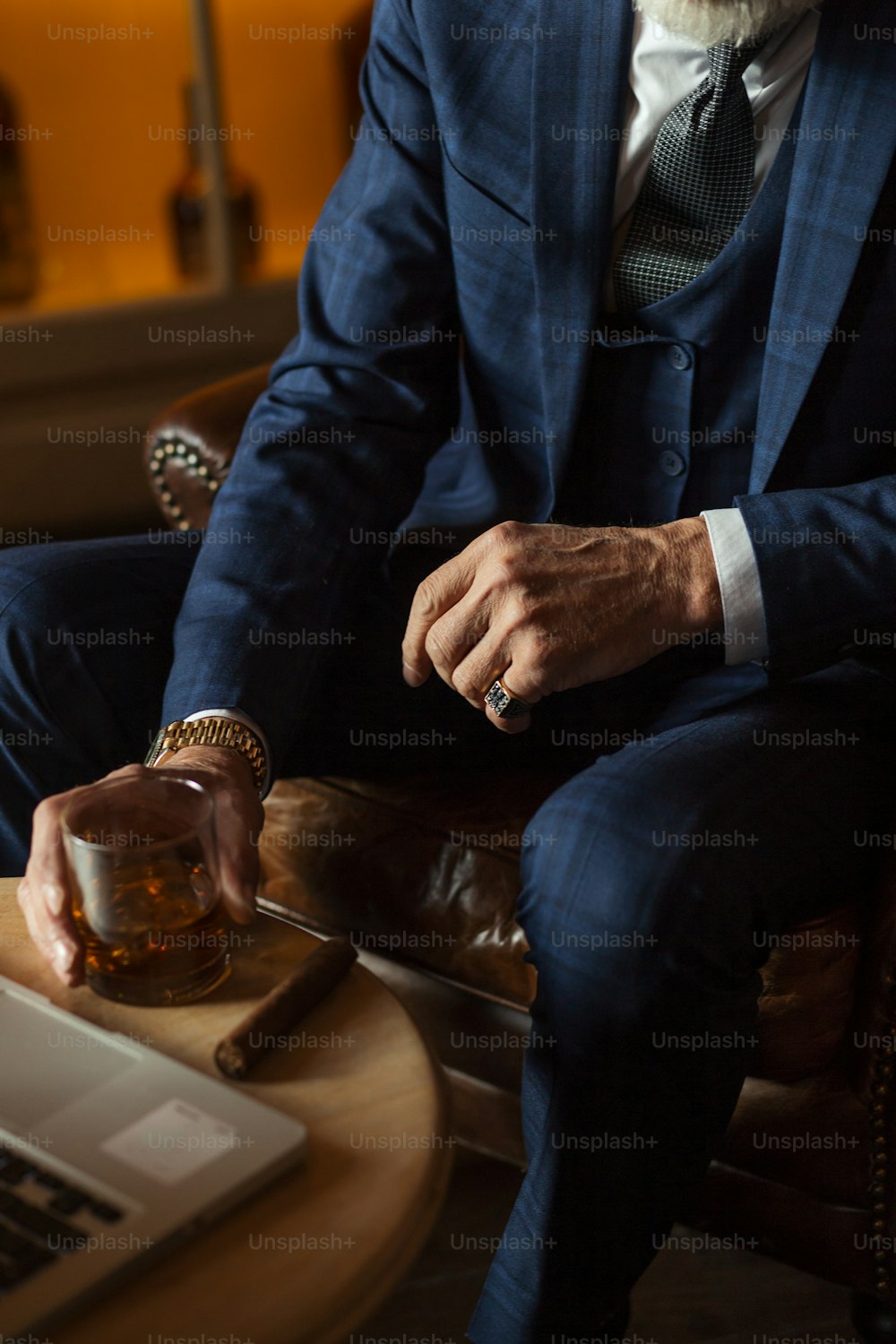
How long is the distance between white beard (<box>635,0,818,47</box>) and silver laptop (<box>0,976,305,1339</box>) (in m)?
0.83

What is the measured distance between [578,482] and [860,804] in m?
0.38

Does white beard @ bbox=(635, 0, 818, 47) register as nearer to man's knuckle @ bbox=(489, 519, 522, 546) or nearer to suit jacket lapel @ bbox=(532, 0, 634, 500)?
suit jacket lapel @ bbox=(532, 0, 634, 500)

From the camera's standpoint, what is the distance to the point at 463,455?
4.42 feet

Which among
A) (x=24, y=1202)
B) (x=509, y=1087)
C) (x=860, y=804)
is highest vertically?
(x=24, y=1202)

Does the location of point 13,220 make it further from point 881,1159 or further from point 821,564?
point 881,1159

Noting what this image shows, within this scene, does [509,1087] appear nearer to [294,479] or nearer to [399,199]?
[294,479]

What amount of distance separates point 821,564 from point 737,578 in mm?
63

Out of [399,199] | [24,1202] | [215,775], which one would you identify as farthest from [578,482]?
[24,1202]

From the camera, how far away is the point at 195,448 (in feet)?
4.85

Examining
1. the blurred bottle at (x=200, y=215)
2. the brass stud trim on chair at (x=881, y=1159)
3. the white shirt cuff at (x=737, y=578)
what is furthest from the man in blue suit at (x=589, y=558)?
the blurred bottle at (x=200, y=215)

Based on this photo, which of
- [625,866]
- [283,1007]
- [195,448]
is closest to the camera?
[283,1007]

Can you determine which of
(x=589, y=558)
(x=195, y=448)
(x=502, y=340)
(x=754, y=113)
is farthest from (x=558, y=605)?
(x=195, y=448)

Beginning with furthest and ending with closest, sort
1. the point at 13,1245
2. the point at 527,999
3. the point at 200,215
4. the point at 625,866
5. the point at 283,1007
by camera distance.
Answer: the point at 200,215 → the point at 527,999 → the point at 625,866 → the point at 283,1007 → the point at 13,1245

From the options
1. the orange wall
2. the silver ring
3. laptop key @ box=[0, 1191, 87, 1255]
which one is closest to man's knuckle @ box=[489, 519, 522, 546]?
the silver ring
